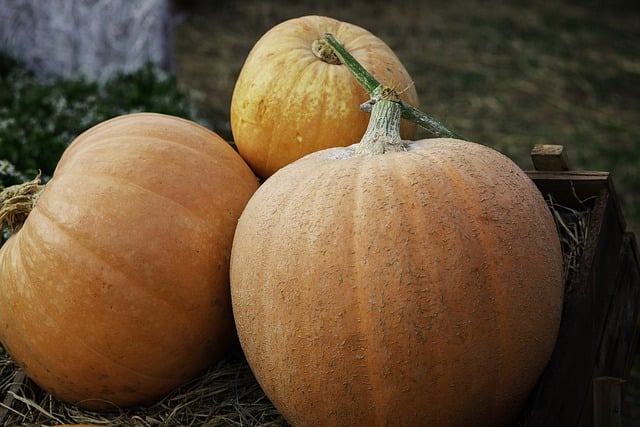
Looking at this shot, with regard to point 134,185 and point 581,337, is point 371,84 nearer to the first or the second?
point 134,185

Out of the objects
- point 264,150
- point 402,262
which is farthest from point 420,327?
point 264,150

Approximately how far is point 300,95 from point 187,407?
0.89 metres

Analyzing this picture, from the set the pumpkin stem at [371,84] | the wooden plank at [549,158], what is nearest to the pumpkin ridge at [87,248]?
the pumpkin stem at [371,84]

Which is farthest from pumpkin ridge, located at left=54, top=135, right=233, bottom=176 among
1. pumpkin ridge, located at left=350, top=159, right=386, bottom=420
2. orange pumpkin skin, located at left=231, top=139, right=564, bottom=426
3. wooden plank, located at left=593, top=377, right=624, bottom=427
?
wooden plank, located at left=593, top=377, right=624, bottom=427

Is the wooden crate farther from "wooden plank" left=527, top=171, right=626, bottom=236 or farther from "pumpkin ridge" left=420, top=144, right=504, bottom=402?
"pumpkin ridge" left=420, top=144, right=504, bottom=402

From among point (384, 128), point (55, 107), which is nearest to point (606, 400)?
point (384, 128)

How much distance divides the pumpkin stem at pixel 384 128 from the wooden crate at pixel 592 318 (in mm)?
617

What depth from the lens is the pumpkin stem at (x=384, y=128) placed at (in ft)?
5.72

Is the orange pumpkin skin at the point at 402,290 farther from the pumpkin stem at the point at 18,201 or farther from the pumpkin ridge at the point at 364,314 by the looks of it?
the pumpkin stem at the point at 18,201

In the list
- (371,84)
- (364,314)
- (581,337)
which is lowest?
(581,337)

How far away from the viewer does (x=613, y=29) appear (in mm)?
7227

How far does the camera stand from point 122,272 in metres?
1.82

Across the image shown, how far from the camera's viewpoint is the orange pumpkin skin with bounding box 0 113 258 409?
182cm

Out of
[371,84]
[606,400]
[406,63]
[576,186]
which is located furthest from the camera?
[406,63]
